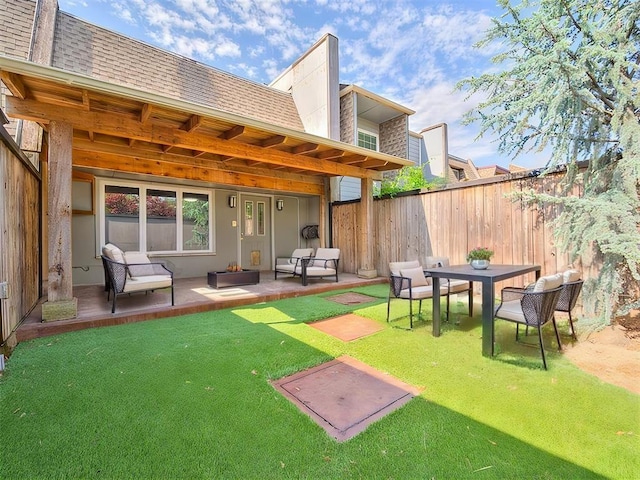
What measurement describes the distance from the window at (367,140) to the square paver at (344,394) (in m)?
8.78

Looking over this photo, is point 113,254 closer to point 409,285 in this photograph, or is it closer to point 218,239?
point 218,239

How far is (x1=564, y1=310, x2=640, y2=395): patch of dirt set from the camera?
2.58 meters

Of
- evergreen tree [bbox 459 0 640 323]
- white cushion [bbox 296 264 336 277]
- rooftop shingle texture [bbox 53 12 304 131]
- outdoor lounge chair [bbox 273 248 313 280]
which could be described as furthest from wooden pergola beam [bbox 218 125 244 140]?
evergreen tree [bbox 459 0 640 323]

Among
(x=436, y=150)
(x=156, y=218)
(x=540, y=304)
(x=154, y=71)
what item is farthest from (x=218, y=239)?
(x=436, y=150)

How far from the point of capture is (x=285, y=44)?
10523mm

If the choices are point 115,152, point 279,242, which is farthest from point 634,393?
point 279,242

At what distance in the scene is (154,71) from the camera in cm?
719

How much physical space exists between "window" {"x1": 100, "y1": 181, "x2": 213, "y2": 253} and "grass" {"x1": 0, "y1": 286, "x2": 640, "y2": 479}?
13.8ft

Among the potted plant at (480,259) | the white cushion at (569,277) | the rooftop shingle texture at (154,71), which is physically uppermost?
the rooftop shingle texture at (154,71)

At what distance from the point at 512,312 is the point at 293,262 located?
223 inches

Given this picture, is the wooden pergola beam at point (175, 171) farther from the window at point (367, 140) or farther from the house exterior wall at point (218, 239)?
the window at point (367, 140)

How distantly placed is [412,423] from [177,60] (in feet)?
30.9

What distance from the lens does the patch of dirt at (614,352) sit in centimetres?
258

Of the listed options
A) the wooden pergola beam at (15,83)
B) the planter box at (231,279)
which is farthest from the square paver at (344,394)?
the wooden pergola beam at (15,83)
